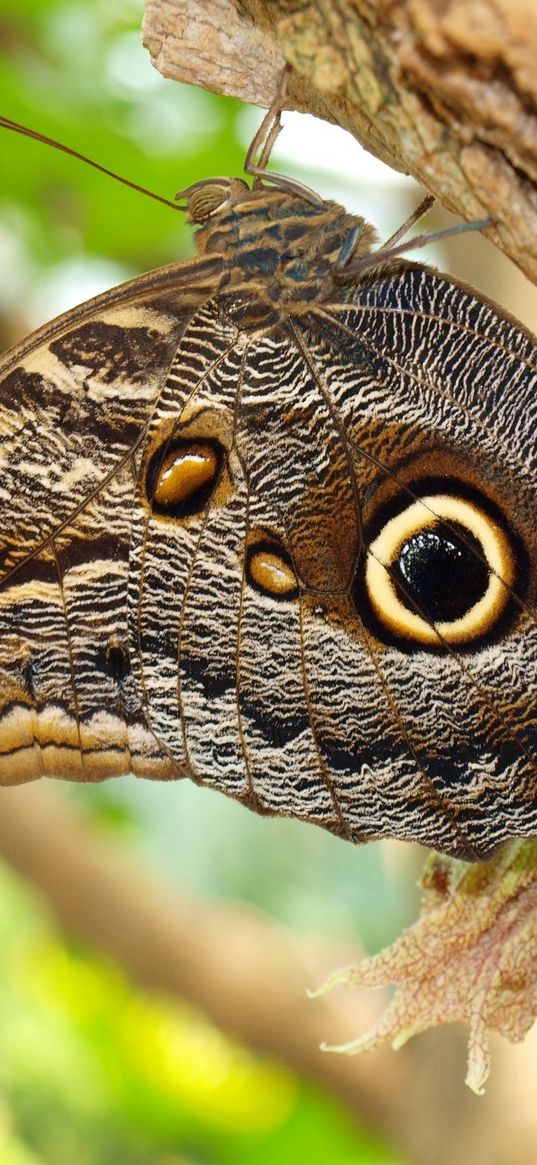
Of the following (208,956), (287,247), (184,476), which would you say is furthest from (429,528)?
(208,956)

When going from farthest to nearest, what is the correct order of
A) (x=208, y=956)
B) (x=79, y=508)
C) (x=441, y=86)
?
(x=208, y=956) < (x=79, y=508) < (x=441, y=86)

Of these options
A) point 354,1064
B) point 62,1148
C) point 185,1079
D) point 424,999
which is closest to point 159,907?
point 354,1064

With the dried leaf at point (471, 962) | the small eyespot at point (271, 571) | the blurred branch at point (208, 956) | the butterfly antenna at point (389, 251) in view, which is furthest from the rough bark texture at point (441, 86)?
the blurred branch at point (208, 956)

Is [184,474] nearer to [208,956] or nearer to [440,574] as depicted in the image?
[440,574]

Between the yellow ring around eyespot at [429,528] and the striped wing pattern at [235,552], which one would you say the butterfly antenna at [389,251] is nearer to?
the striped wing pattern at [235,552]

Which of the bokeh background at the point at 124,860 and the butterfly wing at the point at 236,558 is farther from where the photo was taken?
A: the bokeh background at the point at 124,860

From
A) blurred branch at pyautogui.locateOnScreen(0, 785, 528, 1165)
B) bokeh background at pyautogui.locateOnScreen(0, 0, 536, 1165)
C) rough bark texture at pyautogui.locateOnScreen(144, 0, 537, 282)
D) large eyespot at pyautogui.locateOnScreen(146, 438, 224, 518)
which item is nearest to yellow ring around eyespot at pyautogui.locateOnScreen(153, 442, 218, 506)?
large eyespot at pyautogui.locateOnScreen(146, 438, 224, 518)
